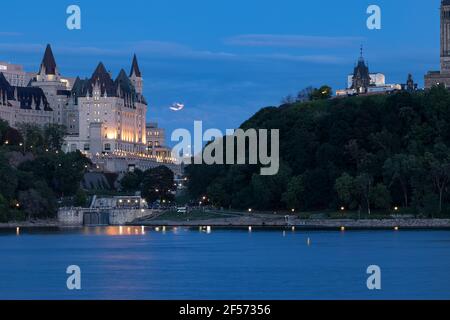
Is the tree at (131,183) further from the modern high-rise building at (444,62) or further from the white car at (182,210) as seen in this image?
the white car at (182,210)

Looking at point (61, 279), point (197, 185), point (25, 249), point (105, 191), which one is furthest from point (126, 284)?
point (105, 191)

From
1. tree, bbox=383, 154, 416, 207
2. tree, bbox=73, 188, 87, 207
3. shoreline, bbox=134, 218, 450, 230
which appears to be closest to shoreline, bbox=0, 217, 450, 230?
shoreline, bbox=134, 218, 450, 230

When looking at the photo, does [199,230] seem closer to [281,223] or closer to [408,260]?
[281,223]

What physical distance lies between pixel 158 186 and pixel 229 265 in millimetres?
88990

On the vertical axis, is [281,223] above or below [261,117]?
below

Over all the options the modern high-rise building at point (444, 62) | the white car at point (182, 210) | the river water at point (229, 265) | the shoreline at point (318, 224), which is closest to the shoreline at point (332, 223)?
the shoreline at point (318, 224)

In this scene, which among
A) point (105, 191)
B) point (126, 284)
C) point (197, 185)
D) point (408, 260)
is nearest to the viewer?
point (126, 284)

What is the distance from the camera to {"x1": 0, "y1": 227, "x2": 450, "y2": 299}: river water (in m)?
58.2

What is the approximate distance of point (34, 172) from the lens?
150 meters

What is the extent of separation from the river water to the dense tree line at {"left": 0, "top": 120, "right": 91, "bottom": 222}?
963 inches

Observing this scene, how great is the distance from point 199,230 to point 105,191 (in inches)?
2033

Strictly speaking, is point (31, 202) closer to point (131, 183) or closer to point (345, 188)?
point (345, 188)

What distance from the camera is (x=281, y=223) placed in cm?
12719

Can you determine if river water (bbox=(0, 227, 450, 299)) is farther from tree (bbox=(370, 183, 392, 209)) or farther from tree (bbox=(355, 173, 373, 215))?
tree (bbox=(355, 173, 373, 215))
